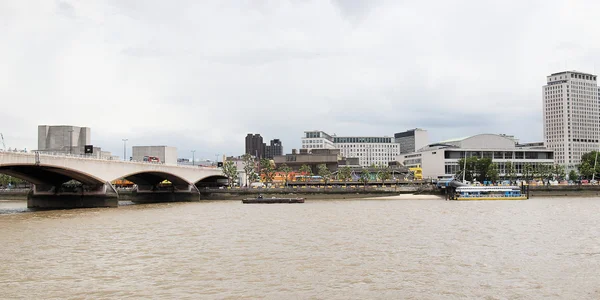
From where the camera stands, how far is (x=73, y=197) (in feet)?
301

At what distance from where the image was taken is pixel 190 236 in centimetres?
4641

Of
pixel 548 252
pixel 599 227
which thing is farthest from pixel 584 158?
pixel 548 252

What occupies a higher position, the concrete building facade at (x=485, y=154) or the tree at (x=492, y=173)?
the concrete building facade at (x=485, y=154)

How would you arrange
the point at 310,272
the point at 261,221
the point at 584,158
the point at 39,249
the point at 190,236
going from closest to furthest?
the point at 310,272 → the point at 39,249 → the point at 190,236 → the point at 261,221 → the point at 584,158

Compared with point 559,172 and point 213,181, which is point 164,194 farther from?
point 559,172

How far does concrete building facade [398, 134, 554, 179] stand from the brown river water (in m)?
137

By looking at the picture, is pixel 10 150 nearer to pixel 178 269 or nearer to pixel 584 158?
pixel 178 269

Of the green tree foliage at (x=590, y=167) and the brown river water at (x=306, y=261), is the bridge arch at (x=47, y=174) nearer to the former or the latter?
the brown river water at (x=306, y=261)

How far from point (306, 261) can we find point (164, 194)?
311ft

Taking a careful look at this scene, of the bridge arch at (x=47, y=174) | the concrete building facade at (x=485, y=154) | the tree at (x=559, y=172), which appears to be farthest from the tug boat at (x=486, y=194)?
the concrete building facade at (x=485, y=154)

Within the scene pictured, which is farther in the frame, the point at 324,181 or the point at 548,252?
the point at 324,181

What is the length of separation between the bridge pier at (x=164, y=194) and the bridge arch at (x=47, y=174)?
28036mm

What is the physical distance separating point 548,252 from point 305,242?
16.5 metres

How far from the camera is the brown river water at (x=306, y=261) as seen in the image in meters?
25.4
